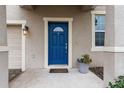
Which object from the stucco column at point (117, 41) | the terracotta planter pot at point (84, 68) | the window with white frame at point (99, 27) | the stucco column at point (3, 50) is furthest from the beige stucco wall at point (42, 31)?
the stucco column at point (117, 41)

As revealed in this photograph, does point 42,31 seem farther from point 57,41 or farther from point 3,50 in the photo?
point 3,50

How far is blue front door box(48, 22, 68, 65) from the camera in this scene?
33.7 feet

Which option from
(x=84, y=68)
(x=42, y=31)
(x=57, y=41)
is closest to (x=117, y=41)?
(x=84, y=68)

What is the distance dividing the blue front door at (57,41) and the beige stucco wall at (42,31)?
41 cm

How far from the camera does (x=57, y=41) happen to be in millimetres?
10305

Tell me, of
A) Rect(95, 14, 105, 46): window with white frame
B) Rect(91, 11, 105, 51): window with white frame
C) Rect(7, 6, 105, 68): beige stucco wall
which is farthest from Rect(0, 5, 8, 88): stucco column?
Rect(95, 14, 105, 46): window with white frame

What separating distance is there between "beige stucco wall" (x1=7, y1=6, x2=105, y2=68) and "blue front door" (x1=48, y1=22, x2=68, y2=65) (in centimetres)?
41

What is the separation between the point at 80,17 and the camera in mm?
10266

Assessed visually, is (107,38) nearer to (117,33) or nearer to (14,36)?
(117,33)

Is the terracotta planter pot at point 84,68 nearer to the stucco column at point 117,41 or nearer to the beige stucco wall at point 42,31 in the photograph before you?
the beige stucco wall at point 42,31

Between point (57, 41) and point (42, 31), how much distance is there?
917 millimetres
